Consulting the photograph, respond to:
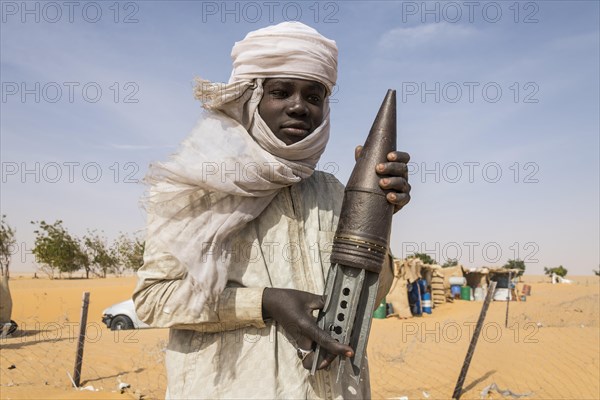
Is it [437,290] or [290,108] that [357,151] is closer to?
[290,108]

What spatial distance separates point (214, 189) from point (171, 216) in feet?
0.64

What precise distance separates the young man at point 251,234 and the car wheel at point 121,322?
1463 cm

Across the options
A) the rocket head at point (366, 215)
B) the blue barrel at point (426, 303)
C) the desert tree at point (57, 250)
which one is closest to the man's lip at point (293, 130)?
the rocket head at point (366, 215)

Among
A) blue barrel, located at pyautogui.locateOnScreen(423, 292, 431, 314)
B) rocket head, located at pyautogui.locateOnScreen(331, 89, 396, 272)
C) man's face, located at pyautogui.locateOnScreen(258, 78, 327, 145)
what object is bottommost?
blue barrel, located at pyautogui.locateOnScreen(423, 292, 431, 314)

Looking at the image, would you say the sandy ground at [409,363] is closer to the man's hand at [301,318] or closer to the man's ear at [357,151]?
the man's hand at [301,318]

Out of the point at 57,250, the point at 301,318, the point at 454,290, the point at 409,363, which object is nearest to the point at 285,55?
the point at 301,318

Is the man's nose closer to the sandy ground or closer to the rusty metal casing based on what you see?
the rusty metal casing

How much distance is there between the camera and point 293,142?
2.16 meters

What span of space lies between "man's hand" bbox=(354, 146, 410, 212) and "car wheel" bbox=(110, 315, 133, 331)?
15053 millimetres

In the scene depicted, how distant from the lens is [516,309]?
2078cm

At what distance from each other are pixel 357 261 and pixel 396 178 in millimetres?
369

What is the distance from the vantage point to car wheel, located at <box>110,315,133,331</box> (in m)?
15.3

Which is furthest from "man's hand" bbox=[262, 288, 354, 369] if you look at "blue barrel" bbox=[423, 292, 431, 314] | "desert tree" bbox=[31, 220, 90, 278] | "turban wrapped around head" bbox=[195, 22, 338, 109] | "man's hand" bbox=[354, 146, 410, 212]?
"desert tree" bbox=[31, 220, 90, 278]

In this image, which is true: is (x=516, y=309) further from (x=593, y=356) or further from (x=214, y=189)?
(x=214, y=189)
